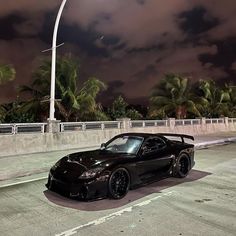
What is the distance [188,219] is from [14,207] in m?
3.24

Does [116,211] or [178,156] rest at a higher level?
[178,156]

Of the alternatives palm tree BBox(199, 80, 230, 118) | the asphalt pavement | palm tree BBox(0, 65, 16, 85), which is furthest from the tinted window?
palm tree BBox(199, 80, 230, 118)

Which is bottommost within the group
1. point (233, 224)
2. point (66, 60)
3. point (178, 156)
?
point (233, 224)

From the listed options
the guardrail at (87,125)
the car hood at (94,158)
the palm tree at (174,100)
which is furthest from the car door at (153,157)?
the palm tree at (174,100)

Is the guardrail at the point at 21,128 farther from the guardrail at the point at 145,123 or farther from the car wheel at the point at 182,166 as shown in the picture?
the car wheel at the point at 182,166

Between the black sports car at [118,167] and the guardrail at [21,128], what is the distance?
5.79 meters

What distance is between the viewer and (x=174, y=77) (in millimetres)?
29281

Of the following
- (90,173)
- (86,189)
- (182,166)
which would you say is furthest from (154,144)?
(86,189)

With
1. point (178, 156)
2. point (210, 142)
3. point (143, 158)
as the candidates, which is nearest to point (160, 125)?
point (210, 142)

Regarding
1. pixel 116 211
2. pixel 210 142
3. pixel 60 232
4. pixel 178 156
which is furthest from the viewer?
pixel 210 142

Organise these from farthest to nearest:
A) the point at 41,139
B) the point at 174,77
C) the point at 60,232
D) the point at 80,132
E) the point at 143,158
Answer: the point at 174,77, the point at 80,132, the point at 41,139, the point at 143,158, the point at 60,232

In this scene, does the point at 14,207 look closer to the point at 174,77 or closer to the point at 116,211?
the point at 116,211

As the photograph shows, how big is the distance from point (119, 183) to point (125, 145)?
1359 mm

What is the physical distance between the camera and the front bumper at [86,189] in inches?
234
